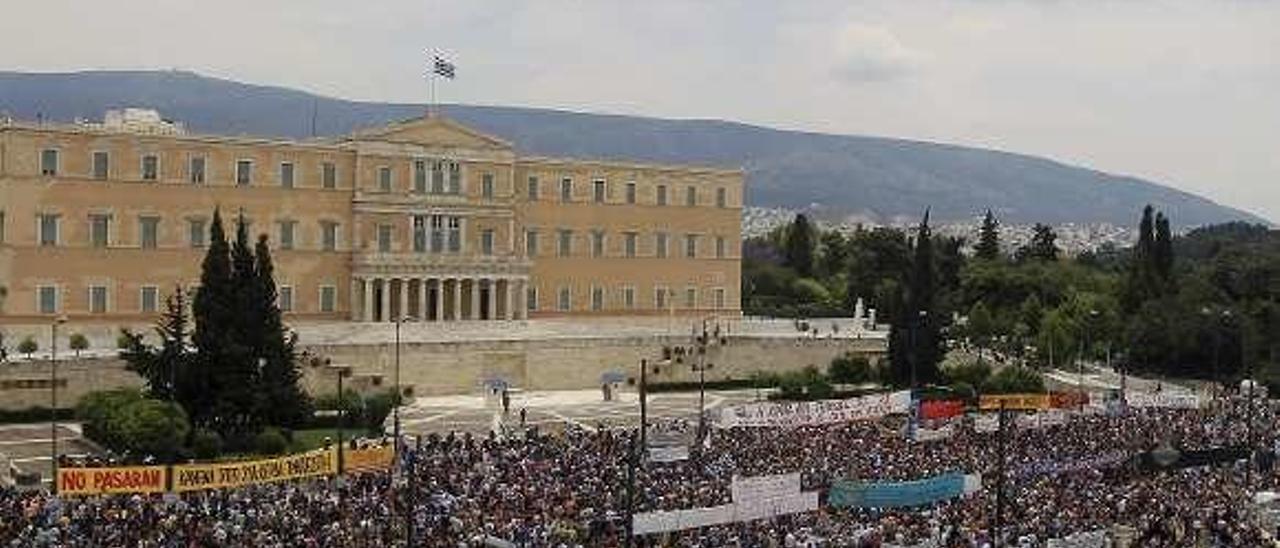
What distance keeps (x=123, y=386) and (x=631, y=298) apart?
30.5m

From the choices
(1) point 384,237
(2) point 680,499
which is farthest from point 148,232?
(2) point 680,499

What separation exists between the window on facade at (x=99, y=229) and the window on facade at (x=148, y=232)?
4.18 feet

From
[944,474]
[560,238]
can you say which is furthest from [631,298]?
[944,474]

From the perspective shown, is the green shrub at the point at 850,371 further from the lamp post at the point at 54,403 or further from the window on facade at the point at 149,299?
the lamp post at the point at 54,403

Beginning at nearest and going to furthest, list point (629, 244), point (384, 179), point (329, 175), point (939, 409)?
1. point (939, 409)
2. point (329, 175)
3. point (384, 179)
4. point (629, 244)

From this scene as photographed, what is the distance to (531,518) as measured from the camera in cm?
3338

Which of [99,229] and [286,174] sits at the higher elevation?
[286,174]

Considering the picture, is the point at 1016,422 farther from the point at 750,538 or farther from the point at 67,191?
the point at 67,191

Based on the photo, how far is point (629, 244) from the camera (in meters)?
81.1

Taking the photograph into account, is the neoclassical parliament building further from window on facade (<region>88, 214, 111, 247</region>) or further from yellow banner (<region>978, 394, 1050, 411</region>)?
yellow banner (<region>978, 394, 1050, 411</region>)

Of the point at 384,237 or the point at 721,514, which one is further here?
the point at 384,237

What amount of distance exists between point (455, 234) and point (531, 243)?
4.38m

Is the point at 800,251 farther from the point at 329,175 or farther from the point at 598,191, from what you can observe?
the point at 329,175

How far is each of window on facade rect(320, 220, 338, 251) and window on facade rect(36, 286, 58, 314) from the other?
38.1 feet
